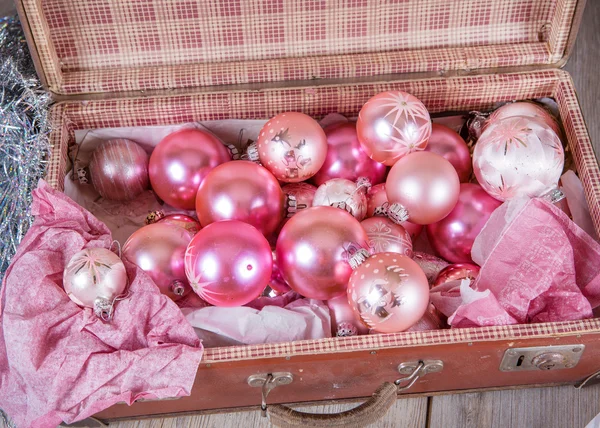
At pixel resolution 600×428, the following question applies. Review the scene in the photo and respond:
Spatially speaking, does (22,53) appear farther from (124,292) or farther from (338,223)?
(338,223)

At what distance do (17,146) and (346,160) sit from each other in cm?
59

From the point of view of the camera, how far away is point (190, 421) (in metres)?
1.07

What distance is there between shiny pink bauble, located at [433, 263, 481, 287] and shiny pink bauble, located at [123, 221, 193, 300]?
0.43m

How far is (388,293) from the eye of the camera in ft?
2.84

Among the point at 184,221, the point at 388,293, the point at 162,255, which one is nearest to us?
the point at 388,293

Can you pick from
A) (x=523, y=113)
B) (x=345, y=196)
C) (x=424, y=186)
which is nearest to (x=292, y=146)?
(x=345, y=196)

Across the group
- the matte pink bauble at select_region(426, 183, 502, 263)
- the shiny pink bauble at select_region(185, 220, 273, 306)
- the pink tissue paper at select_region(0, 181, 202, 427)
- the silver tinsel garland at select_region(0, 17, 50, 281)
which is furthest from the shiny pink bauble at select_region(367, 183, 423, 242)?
the silver tinsel garland at select_region(0, 17, 50, 281)

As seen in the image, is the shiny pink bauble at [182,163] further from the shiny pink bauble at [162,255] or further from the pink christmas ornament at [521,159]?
the pink christmas ornament at [521,159]

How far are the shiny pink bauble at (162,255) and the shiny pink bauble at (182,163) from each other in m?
0.13

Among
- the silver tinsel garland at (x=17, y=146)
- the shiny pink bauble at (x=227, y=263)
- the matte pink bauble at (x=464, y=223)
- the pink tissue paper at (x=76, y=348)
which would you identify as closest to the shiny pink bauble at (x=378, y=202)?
the matte pink bauble at (x=464, y=223)

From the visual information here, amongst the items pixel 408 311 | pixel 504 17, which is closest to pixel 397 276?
pixel 408 311

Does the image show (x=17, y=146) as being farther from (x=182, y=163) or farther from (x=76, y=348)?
(x=76, y=348)

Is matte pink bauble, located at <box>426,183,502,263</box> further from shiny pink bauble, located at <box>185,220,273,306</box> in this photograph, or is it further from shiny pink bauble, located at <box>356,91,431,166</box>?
shiny pink bauble, located at <box>185,220,273,306</box>

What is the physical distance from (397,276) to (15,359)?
21.9 inches
